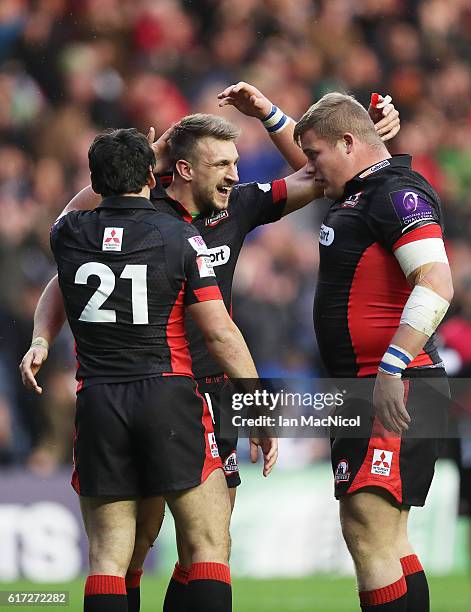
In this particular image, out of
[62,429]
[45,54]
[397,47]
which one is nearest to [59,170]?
[45,54]

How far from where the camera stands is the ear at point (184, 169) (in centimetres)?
518

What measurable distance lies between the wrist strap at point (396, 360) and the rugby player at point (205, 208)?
1008mm

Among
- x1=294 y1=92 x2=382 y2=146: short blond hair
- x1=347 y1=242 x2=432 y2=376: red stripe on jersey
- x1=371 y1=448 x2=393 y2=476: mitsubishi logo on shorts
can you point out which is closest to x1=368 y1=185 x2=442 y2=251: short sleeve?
x1=347 y1=242 x2=432 y2=376: red stripe on jersey

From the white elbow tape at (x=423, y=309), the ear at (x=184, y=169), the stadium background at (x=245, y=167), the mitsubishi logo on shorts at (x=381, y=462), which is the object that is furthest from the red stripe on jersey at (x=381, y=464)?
the stadium background at (x=245, y=167)

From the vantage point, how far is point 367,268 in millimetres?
4852

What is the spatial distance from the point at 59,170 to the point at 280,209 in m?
5.59

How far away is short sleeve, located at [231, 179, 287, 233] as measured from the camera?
17.8ft

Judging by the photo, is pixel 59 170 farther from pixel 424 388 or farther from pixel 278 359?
pixel 424 388

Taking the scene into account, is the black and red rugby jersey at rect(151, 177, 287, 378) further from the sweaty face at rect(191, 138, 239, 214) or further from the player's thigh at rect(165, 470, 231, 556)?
the player's thigh at rect(165, 470, 231, 556)

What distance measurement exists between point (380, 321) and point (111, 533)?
55.8 inches

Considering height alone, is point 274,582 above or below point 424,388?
below

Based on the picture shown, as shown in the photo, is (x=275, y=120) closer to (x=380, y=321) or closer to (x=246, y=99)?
(x=246, y=99)

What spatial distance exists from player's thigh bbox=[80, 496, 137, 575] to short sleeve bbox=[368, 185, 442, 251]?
57.7 inches

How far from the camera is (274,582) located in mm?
8805
